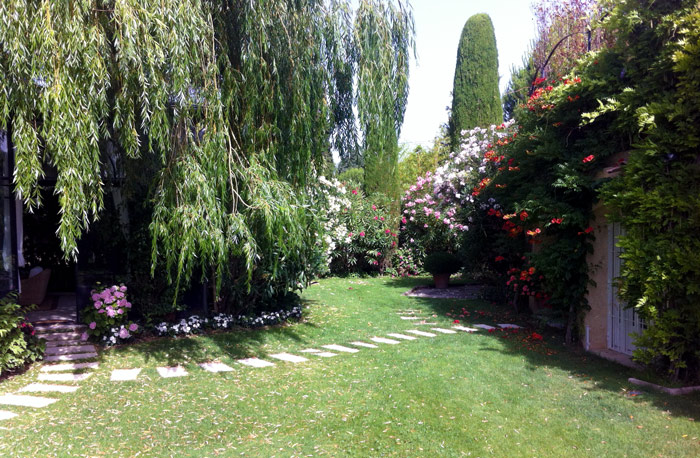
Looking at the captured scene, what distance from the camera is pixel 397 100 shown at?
6773 mm

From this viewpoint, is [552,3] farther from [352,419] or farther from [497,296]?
[352,419]

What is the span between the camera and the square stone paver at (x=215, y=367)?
5965mm

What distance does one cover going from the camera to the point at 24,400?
15.7 feet

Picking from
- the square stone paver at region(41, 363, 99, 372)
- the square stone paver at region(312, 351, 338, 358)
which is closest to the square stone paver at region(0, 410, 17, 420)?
the square stone paver at region(41, 363, 99, 372)

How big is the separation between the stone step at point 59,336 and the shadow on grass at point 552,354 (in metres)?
5.61

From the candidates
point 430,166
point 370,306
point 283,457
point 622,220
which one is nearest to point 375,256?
point 370,306

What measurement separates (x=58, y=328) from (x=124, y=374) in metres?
2.22

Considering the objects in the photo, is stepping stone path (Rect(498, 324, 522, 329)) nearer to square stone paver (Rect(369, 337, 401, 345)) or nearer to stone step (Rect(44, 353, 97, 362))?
square stone paver (Rect(369, 337, 401, 345))

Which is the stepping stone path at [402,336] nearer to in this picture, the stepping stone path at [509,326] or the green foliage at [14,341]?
the stepping stone path at [509,326]

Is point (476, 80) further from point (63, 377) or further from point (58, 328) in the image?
point (63, 377)

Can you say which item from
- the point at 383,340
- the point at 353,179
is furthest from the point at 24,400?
the point at 353,179

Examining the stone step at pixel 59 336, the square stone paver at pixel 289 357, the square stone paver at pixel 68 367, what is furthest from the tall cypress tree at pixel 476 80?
the square stone paver at pixel 68 367

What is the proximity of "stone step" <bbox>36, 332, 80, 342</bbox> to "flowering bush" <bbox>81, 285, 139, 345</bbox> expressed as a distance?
0.64 feet

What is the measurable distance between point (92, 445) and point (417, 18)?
6121 mm
